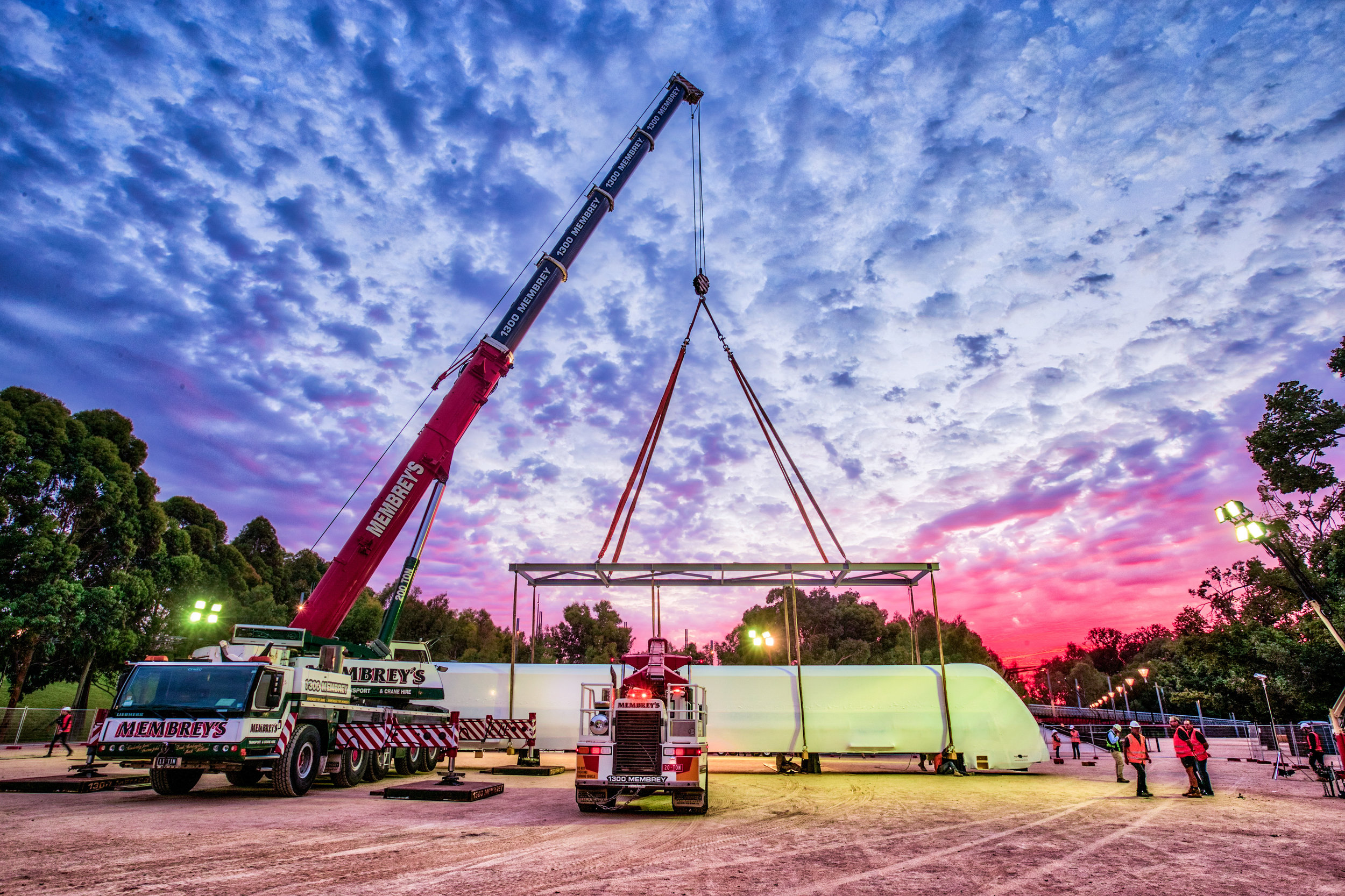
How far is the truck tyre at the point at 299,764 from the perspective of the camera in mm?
13367

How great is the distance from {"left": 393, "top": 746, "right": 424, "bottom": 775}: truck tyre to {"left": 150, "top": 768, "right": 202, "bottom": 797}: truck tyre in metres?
6.01

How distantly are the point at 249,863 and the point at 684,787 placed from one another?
642 centimetres

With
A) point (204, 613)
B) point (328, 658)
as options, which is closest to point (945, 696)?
point (328, 658)

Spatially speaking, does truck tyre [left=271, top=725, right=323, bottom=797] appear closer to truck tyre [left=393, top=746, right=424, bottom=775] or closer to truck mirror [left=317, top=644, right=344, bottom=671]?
truck mirror [left=317, top=644, right=344, bottom=671]

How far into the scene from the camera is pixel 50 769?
18.7 meters

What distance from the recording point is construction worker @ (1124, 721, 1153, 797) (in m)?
15.4

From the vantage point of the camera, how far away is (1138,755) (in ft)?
50.9

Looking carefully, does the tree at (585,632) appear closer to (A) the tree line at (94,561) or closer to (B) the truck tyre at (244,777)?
(A) the tree line at (94,561)

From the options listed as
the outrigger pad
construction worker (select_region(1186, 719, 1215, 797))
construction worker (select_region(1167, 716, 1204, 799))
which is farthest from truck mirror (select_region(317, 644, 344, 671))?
construction worker (select_region(1186, 719, 1215, 797))

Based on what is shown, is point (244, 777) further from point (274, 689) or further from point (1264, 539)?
point (1264, 539)

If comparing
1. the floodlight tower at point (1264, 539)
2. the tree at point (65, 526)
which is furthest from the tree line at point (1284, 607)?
the tree at point (65, 526)

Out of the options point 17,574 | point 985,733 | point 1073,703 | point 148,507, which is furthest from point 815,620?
point 1073,703

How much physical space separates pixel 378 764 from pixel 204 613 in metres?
8.25

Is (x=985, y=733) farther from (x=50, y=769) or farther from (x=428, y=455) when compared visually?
(x=50, y=769)
